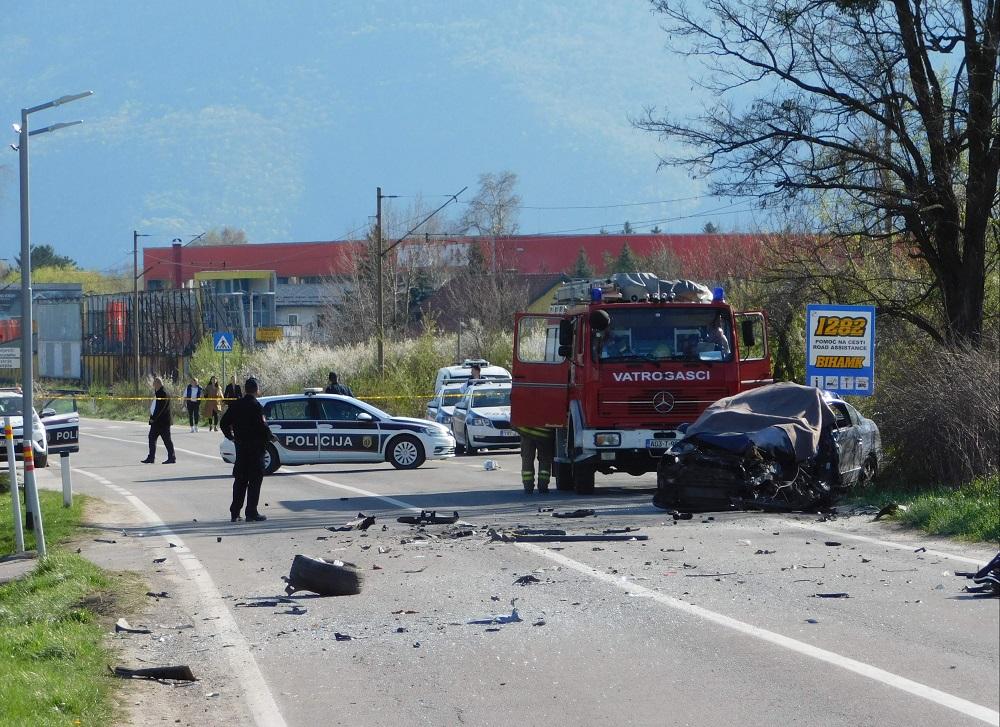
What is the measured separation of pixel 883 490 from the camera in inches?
691

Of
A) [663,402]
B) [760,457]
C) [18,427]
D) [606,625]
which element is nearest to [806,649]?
[606,625]

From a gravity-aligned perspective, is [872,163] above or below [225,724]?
above

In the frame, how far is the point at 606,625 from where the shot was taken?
29.6 feet

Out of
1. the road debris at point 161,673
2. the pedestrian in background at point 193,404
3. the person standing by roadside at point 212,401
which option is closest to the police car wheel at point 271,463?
the person standing by roadside at point 212,401

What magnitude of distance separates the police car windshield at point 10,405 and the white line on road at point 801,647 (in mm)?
19627

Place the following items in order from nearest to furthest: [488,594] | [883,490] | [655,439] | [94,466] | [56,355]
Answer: [488,594], [883,490], [655,439], [94,466], [56,355]

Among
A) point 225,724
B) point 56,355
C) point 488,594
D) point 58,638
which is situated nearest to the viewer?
point 225,724

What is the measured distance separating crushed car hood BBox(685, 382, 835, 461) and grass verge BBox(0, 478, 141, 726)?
707 cm

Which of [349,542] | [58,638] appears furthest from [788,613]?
[349,542]

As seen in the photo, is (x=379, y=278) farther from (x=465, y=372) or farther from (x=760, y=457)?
(x=760, y=457)

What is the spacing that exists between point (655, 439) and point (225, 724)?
40.7 ft

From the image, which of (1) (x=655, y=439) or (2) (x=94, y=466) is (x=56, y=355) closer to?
(2) (x=94, y=466)

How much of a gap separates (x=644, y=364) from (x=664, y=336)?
0.52 meters

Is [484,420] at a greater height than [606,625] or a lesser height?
greater
